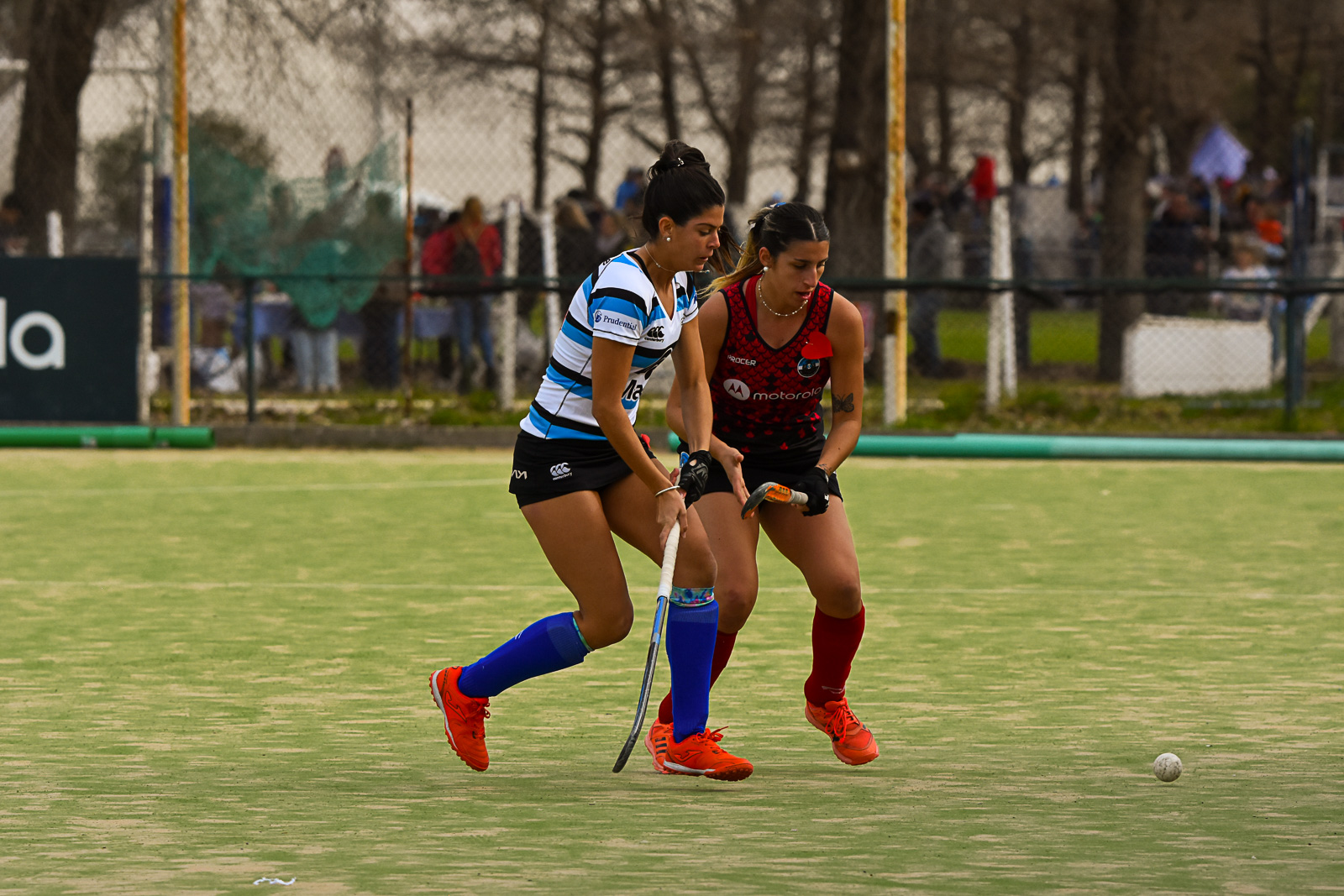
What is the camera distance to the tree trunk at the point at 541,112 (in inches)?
1085

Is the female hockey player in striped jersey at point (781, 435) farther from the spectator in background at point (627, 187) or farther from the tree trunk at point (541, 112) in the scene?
the tree trunk at point (541, 112)

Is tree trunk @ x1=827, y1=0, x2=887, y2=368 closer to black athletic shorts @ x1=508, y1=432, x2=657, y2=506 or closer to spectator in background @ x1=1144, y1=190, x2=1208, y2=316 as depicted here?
spectator in background @ x1=1144, y1=190, x2=1208, y2=316

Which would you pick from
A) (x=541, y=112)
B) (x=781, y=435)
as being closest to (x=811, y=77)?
(x=541, y=112)

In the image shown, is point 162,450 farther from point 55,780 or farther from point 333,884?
point 333,884

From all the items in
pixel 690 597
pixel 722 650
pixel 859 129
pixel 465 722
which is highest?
pixel 859 129

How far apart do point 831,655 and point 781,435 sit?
0.68m

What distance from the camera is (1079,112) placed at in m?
41.5

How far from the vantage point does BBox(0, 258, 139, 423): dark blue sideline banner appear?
57.0 ft

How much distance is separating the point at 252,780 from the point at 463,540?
19.4 ft

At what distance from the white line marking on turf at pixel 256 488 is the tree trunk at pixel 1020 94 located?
964 inches

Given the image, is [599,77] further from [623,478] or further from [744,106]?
[623,478]

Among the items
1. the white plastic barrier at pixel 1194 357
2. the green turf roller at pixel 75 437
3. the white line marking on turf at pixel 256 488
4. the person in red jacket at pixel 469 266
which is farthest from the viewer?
the white plastic barrier at pixel 1194 357

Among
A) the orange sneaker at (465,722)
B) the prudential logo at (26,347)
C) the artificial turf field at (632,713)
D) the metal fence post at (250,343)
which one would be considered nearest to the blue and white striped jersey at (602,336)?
the orange sneaker at (465,722)

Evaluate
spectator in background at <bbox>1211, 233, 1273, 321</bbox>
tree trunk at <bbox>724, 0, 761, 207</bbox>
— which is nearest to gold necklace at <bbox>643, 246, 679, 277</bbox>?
spectator in background at <bbox>1211, 233, 1273, 321</bbox>
